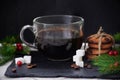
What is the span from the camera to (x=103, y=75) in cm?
77

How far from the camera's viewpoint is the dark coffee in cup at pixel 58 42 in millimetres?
844

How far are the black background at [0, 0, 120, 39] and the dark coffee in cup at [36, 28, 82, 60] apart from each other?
0.23 metres

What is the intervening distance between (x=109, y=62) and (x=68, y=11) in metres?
0.35

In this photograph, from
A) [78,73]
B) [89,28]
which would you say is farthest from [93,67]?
[89,28]

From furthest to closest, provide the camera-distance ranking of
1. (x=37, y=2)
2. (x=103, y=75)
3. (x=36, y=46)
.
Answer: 1. (x=37, y=2)
2. (x=36, y=46)
3. (x=103, y=75)

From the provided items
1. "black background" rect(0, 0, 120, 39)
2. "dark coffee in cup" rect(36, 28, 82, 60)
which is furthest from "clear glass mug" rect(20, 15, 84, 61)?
"black background" rect(0, 0, 120, 39)

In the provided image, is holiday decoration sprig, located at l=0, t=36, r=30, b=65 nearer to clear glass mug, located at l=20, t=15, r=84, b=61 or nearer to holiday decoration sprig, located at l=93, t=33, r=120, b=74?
clear glass mug, located at l=20, t=15, r=84, b=61

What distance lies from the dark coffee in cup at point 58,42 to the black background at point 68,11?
0.23 meters

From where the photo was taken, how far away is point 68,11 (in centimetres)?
109

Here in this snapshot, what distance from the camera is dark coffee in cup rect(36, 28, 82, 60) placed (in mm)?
844

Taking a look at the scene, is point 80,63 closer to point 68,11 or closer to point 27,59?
point 27,59

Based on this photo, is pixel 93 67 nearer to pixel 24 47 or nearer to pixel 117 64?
pixel 117 64

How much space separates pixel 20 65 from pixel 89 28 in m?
0.36

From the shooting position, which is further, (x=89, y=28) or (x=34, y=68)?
(x=89, y=28)
